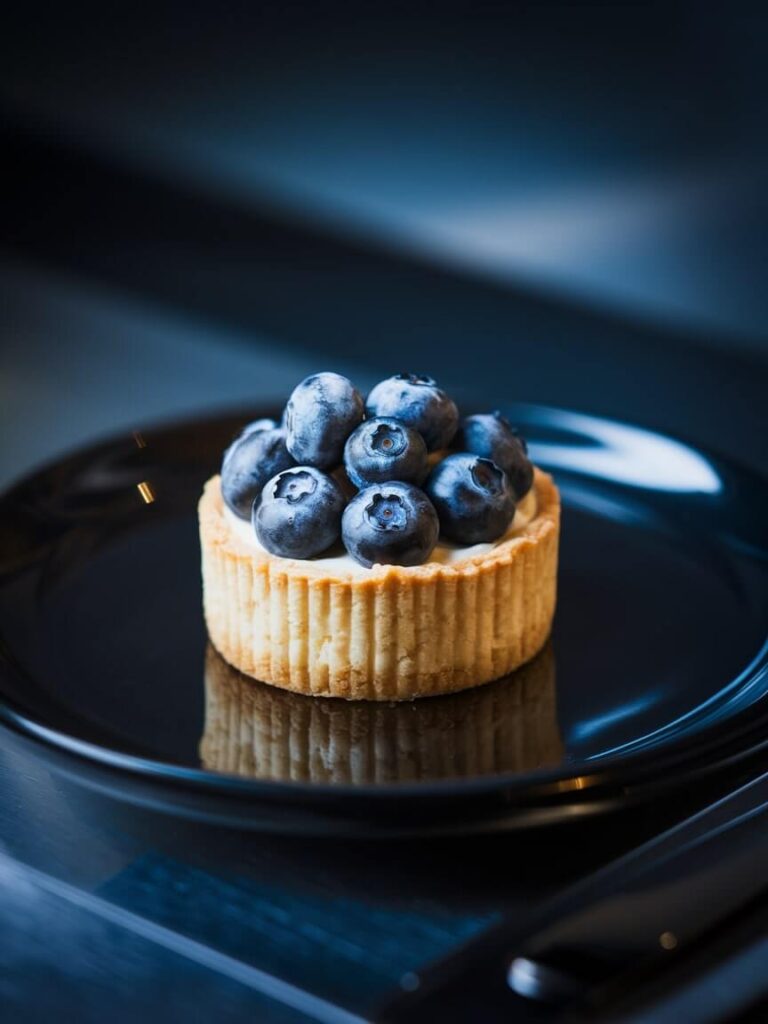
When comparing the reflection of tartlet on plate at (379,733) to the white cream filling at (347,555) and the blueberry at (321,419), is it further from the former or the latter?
the blueberry at (321,419)

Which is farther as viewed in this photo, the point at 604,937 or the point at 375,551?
the point at 375,551

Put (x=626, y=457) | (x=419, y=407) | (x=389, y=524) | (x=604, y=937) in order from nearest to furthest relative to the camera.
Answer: (x=604, y=937) → (x=389, y=524) → (x=419, y=407) → (x=626, y=457)

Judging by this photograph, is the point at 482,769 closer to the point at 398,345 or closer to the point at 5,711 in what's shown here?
the point at 5,711

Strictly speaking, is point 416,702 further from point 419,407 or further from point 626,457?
point 626,457

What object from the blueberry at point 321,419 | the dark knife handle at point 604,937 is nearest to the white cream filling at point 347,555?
the blueberry at point 321,419

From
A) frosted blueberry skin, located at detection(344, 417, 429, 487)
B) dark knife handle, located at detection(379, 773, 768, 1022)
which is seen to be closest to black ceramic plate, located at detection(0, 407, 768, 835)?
dark knife handle, located at detection(379, 773, 768, 1022)

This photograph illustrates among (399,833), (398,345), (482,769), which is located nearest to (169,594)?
(482,769)

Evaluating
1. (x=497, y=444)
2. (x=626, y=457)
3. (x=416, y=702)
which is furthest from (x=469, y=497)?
(x=626, y=457)
